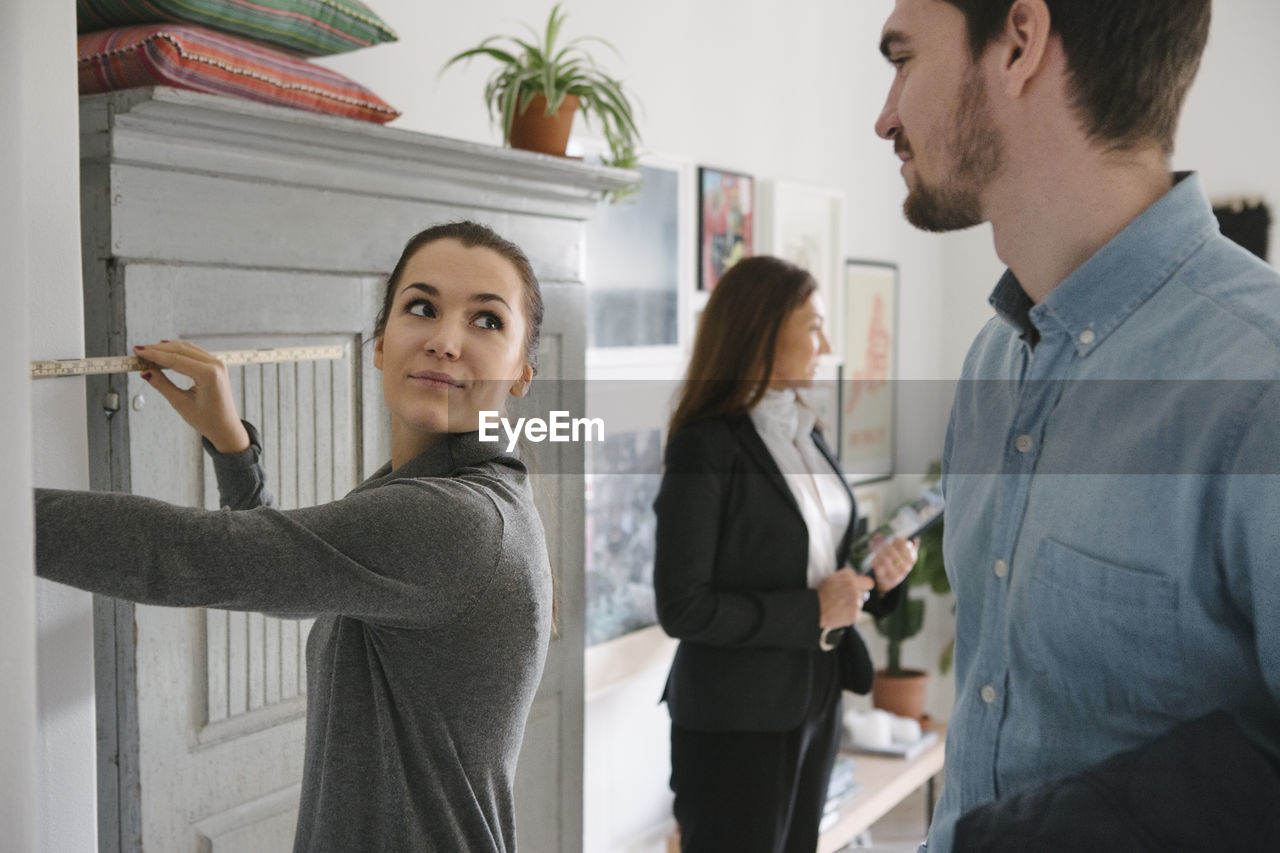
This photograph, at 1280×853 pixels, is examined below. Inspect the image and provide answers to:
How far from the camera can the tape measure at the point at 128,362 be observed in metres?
0.61

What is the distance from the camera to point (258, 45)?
1.03m

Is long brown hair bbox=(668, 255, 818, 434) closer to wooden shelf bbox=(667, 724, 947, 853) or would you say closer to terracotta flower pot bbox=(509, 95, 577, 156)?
terracotta flower pot bbox=(509, 95, 577, 156)

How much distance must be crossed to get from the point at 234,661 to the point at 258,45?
0.56 meters

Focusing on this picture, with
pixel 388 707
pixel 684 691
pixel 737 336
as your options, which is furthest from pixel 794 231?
pixel 388 707

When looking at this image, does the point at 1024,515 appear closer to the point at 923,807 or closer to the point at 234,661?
the point at 234,661

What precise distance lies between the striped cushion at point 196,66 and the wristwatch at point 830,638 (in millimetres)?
924

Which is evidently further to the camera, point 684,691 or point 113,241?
point 684,691

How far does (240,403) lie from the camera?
0.78 m

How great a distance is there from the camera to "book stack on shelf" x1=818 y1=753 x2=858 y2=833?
7.09 ft

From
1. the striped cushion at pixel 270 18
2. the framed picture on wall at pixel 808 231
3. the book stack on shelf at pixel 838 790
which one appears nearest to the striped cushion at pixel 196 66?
the striped cushion at pixel 270 18

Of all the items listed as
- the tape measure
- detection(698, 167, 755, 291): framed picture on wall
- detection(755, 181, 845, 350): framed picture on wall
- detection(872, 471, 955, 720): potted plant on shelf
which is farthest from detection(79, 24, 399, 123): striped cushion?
detection(872, 471, 955, 720): potted plant on shelf

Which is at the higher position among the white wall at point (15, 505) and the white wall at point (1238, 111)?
the white wall at point (1238, 111)

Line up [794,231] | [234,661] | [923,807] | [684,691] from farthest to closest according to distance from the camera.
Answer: [923,807] → [794,231] → [684,691] → [234,661]

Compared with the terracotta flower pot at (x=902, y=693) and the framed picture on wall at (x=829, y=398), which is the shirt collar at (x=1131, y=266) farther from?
the terracotta flower pot at (x=902, y=693)
